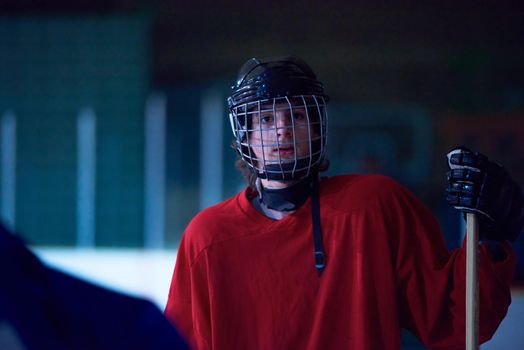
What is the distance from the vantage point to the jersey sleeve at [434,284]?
1437 mm

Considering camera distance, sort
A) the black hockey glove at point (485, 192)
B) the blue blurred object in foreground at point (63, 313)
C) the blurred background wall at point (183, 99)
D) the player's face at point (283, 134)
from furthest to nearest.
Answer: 1. the blurred background wall at point (183, 99)
2. the player's face at point (283, 134)
3. the black hockey glove at point (485, 192)
4. the blue blurred object in foreground at point (63, 313)

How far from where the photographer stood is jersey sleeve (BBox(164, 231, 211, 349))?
1.55 meters

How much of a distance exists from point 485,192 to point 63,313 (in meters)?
0.96

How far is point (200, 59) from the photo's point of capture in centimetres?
412

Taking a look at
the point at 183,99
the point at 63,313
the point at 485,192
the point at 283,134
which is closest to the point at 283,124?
the point at 283,134

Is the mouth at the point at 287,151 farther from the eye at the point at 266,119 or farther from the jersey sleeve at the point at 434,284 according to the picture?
the jersey sleeve at the point at 434,284

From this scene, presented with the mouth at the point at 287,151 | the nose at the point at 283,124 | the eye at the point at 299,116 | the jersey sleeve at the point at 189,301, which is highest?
the eye at the point at 299,116

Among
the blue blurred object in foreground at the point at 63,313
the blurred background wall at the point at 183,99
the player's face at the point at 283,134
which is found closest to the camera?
the blue blurred object in foreground at the point at 63,313

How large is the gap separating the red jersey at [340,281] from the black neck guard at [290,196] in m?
0.03

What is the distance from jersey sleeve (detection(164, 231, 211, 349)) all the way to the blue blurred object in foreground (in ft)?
2.79

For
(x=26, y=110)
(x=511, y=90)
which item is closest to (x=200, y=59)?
(x=26, y=110)

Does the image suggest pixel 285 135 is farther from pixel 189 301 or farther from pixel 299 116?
pixel 189 301

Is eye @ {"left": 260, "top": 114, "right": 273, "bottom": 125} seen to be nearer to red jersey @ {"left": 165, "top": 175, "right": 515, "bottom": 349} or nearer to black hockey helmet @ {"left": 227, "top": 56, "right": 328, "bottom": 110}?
black hockey helmet @ {"left": 227, "top": 56, "right": 328, "bottom": 110}

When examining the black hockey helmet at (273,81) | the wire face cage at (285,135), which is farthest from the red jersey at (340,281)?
the black hockey helmet at (273,81)
